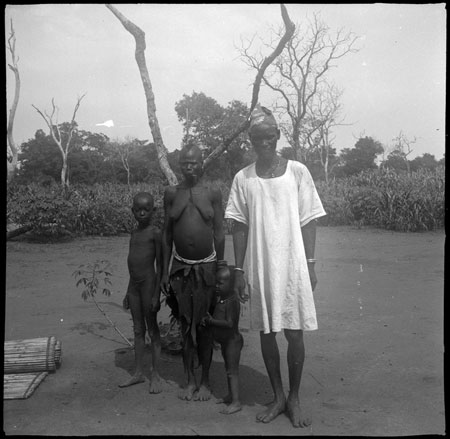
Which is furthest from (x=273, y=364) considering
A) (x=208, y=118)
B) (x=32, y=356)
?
(x=208, y=118)

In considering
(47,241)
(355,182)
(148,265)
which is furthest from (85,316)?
(355,182)

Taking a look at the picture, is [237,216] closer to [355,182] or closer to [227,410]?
[227,410]

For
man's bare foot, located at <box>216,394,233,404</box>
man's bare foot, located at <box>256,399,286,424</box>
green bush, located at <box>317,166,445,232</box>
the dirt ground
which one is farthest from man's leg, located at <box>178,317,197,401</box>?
green bush, located at <box>317,166,445,232</box>

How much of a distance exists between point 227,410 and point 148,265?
1266mm

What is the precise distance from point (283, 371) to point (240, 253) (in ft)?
4.35

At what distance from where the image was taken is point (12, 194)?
1542 cm

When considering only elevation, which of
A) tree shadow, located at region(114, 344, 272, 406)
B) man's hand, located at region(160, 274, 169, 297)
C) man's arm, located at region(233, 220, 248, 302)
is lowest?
tree shadow, located at region(114, 344, 272, 406)

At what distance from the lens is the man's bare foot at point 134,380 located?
12.7 ft

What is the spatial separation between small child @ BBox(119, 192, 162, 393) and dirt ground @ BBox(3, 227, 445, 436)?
265 millimetres

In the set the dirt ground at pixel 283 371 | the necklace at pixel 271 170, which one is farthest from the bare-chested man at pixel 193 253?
the necklace at pixel 271 170

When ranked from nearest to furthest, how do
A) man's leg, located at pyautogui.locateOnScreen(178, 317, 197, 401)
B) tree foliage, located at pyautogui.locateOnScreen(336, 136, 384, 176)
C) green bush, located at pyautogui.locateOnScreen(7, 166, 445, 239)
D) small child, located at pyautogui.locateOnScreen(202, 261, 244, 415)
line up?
1. small child, located at pyautogui.locateOnScreen(202, 261, 244, 415)
2. man's leg, located at pyautogui.locateOnScreen(178, 317, 197, 401)
3. green bush, located at pyautogui.locateOnScreen(7, 166, 445, 239)
4. tree foliage, located at pyautogui.locateOnScreen(336, 136, 384, 176)

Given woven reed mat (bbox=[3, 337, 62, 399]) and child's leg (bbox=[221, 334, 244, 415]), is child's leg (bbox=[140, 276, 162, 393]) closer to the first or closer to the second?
child's leg (bbox=[221, 334, 244, 415])

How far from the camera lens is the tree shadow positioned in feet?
12.0

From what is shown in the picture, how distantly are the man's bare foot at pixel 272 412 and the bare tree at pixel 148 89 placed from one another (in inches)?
110
